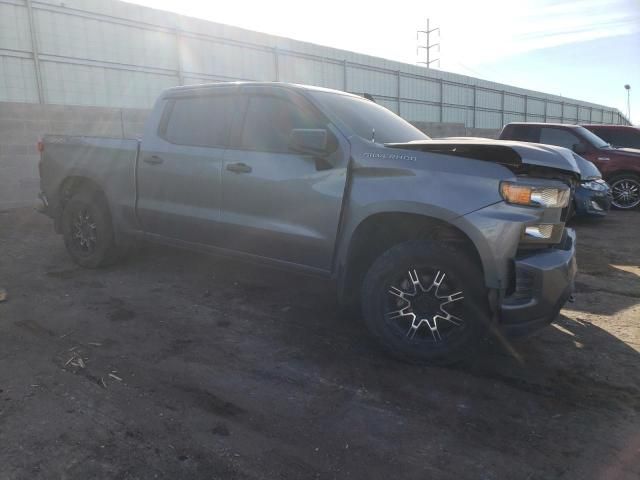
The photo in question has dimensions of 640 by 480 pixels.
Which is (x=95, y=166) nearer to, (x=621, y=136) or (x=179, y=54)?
(x=179, y=54)

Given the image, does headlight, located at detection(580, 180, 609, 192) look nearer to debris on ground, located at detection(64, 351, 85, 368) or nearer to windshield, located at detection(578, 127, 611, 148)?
windshield, located at detection(578, 127, 611, 148)

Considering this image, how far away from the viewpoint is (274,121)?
14.2 feet

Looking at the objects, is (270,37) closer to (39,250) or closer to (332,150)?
(39,250)

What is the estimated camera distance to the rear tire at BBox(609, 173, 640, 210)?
10320mm

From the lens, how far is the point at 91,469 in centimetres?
238

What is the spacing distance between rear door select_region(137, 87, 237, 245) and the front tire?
177 centimetres

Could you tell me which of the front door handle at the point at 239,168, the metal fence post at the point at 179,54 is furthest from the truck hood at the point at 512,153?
the metal fence post at the point at 179,54

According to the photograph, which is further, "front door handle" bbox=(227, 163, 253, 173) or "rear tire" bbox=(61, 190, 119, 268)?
"rear tire" bbox=(61, 190, 119, 268)

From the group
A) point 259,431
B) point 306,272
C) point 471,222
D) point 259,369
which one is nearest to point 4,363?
point 259,369

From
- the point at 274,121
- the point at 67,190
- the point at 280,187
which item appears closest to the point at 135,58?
the point at 67,190

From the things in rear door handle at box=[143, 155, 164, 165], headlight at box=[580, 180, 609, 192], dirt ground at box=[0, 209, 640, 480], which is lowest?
dirt ground at box=[0, 209, 640, 480]

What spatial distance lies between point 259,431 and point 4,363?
2.00 meters

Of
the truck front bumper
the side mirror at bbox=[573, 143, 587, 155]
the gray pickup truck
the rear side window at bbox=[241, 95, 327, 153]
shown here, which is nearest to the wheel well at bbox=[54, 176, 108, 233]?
→ the gray pickup truck

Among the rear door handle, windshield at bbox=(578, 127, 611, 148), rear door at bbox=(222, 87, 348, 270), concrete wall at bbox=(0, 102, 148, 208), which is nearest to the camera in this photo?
rear door at bbox=(222, 87, 348, 270)
